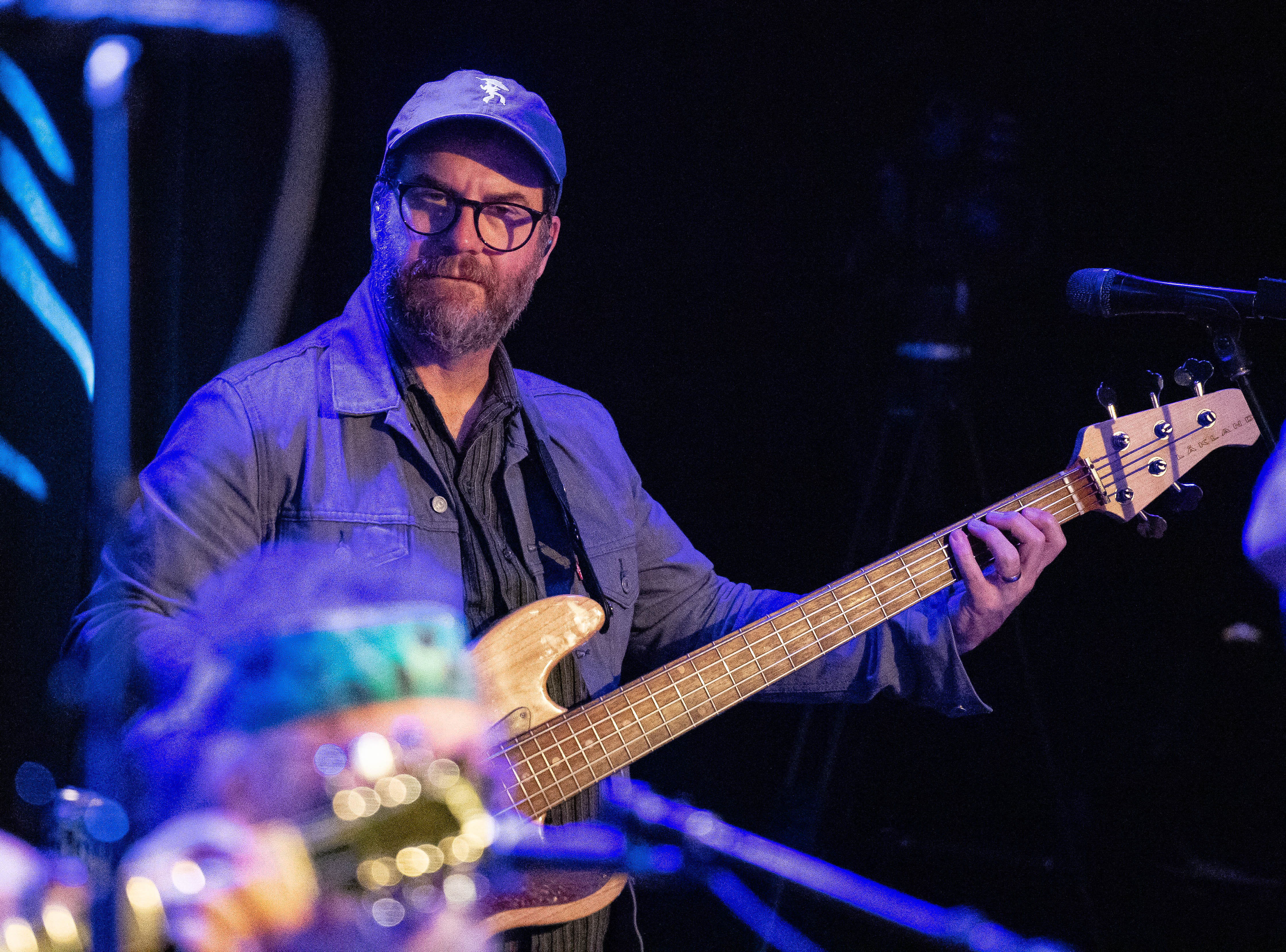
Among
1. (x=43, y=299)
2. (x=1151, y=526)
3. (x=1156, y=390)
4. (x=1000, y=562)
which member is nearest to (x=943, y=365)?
(x=1156, y=390)

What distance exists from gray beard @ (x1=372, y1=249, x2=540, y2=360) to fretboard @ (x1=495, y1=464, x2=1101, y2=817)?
69 centimetres

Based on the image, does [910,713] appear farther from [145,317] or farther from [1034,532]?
[145,317]

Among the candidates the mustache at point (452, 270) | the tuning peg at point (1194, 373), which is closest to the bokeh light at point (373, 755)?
the mustache at point (452, 270)

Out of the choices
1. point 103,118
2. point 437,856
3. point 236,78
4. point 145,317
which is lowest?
point 437,856

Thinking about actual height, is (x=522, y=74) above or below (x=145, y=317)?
above

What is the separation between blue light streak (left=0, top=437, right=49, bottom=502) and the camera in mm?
1877

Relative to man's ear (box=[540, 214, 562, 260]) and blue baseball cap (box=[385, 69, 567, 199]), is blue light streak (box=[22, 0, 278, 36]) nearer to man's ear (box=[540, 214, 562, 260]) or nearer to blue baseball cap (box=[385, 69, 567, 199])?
blue baseball cap (box=[385, 69, 567, 199])

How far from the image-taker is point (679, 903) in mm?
2727

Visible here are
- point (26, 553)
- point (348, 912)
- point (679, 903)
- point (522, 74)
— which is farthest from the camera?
point (679, 903)

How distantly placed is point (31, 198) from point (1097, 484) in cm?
199

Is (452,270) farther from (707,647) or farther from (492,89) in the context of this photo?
(707,647)

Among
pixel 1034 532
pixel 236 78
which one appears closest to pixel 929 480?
pixel 1034 532

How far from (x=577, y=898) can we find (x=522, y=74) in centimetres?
183

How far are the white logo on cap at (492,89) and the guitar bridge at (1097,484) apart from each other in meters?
1.32
